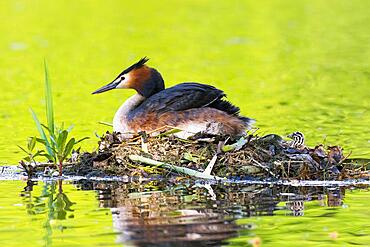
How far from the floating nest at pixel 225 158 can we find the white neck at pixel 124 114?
0.34 m

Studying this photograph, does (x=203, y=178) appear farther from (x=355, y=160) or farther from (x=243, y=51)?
(x=243, y=51)

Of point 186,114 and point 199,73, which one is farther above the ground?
point 199,73

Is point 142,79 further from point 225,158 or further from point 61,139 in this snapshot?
point 225,158

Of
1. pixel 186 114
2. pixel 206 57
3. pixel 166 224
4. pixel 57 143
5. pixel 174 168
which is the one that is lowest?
pixel 166 224

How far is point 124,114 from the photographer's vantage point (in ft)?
36.7

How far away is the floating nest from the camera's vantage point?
10.2 meters

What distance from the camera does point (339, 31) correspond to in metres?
27.0

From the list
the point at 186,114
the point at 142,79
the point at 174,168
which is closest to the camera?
the point at 174,168

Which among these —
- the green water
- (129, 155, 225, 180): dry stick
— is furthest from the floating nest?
the green water

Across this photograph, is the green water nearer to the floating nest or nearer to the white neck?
the floating nest

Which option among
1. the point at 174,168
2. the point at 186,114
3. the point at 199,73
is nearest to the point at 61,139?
the point at 174,168

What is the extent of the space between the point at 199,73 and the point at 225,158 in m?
10.6

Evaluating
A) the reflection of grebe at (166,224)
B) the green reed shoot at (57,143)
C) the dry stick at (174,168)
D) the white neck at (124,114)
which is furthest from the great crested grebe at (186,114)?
the reflection of grebe at (166,224)

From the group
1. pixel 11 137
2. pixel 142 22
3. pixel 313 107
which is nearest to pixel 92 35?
pixel 142 22
